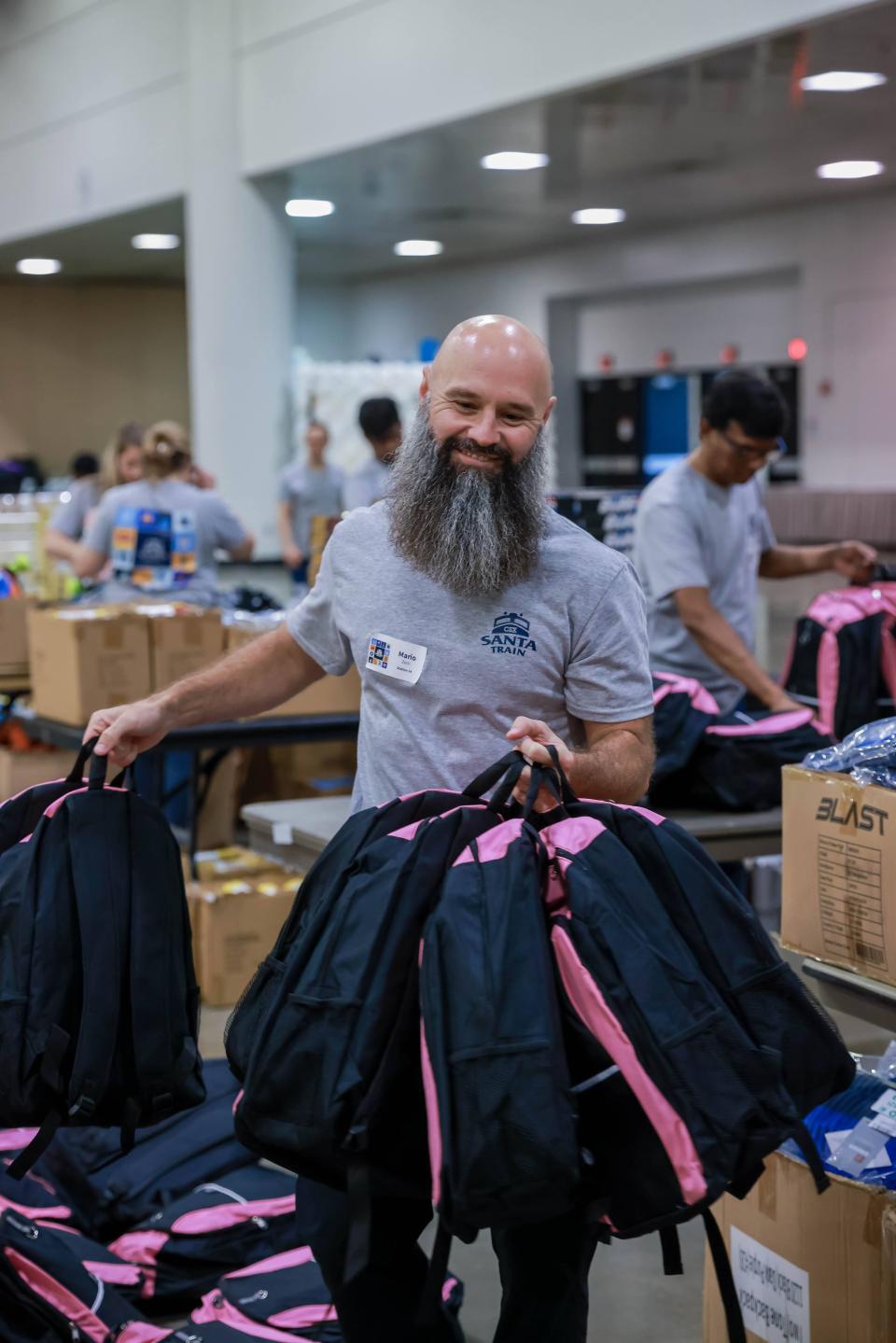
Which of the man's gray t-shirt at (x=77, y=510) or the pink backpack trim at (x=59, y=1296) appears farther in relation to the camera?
the man's gray t-shirt at (x=77, y=510)

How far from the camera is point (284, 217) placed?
10.3 meters

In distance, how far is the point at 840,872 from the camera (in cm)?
240

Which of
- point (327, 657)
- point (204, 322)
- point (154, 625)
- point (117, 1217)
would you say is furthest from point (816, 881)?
point (204, 322)

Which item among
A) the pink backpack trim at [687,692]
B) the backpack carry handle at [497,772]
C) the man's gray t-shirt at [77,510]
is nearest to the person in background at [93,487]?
the man's gray t-shirt at [77,510]

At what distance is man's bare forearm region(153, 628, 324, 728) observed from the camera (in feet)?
7.55

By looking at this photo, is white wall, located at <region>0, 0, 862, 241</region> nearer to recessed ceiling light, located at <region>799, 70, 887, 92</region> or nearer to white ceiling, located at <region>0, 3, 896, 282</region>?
white ceiling, located at <region>0, 3, 896, 282</region>

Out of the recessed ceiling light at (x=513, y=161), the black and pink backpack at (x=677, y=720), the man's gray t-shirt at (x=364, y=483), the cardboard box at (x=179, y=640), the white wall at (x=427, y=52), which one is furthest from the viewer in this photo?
the recessed ceiling light at (x=513, y=161)

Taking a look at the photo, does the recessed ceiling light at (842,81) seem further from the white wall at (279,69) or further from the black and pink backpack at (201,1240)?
the black and pink backpack at (201,1240)

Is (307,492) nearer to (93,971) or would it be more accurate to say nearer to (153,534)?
(153,534)

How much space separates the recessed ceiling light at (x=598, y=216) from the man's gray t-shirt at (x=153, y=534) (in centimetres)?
759

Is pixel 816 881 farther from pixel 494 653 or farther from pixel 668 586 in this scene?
pixel 668 586

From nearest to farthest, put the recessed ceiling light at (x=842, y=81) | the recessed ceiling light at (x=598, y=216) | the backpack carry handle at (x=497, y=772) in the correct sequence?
1. the backpack carry handle at (x=497, y=772)
2. the recessed ceiling light at (x=842, y=81)
3. the recessed ceiling light at (x=598, y=216)

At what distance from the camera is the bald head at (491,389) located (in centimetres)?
212

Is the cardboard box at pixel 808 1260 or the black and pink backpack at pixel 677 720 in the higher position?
the black and pink backpack at pixel 677 720
